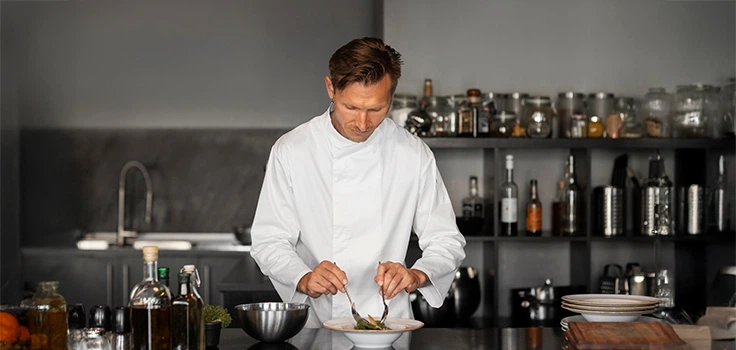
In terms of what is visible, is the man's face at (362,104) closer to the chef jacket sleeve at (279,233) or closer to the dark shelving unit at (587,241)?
the chef jacket sleeve at (279,233)

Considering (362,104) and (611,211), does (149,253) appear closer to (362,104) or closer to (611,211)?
(362,104)

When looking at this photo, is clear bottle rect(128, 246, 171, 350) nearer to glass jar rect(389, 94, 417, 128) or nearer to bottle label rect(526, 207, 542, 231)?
glass jar rect(389, 94, 417, 128)

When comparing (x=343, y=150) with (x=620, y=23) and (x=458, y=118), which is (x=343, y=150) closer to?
(x=458, y=118)

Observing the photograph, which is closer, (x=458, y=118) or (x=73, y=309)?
(x=73, y=309)

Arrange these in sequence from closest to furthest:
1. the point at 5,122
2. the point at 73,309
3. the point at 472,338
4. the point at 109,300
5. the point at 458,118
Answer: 1. the point at 73,309
2. the point at 472,338
3. the point at 458,118
4. the point at 109,300
5. the point at 5,122

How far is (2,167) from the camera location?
5891 millimetres

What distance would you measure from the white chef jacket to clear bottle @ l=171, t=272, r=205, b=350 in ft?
2.54

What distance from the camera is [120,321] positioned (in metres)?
1.77

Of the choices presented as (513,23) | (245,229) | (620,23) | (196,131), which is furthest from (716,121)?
(196,131)

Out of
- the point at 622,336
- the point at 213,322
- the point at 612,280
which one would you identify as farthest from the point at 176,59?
the point at 622,336

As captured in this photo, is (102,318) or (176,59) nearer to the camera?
(102,318)

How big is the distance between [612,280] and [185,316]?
105 inches

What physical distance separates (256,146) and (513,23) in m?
2.55

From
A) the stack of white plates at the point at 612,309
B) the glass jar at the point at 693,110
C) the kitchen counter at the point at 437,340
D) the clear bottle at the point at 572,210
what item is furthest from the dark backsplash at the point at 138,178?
the stack of white plates at the point at 612,309
